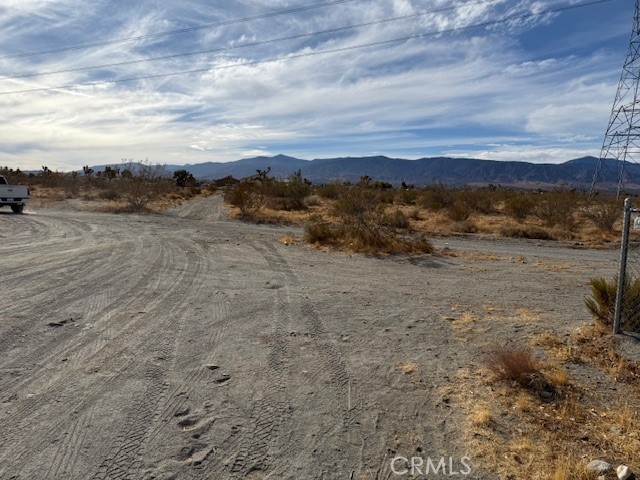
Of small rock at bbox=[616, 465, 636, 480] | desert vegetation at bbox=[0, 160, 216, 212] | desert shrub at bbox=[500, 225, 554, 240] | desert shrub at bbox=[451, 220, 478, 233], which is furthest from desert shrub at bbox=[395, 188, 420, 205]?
small rock at bbox=[616, 465, 636, 480]

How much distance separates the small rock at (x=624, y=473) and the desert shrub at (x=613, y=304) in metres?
3.85

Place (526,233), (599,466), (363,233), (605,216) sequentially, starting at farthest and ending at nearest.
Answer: (605,216)
(526,233)
(363,233)
(599,466)

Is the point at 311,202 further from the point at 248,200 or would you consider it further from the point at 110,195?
the point at 110,195

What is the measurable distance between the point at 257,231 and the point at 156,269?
9.17 m

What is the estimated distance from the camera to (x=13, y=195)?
2564 centimetres

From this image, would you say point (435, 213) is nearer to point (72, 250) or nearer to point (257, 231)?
point (257, 231)

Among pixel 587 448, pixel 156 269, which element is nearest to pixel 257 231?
pixel 156 269

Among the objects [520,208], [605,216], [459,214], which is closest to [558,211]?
[605,216]

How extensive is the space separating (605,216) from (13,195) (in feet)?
92.1

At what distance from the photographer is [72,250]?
13.9 m

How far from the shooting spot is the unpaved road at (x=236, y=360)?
3.97 m

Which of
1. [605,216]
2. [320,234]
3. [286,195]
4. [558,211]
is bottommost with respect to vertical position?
[320,234]

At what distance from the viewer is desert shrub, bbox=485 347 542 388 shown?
529 cm

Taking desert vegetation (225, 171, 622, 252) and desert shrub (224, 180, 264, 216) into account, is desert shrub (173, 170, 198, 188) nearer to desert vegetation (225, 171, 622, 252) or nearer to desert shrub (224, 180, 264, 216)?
desert vegetation (225, 171, 622, 252)
